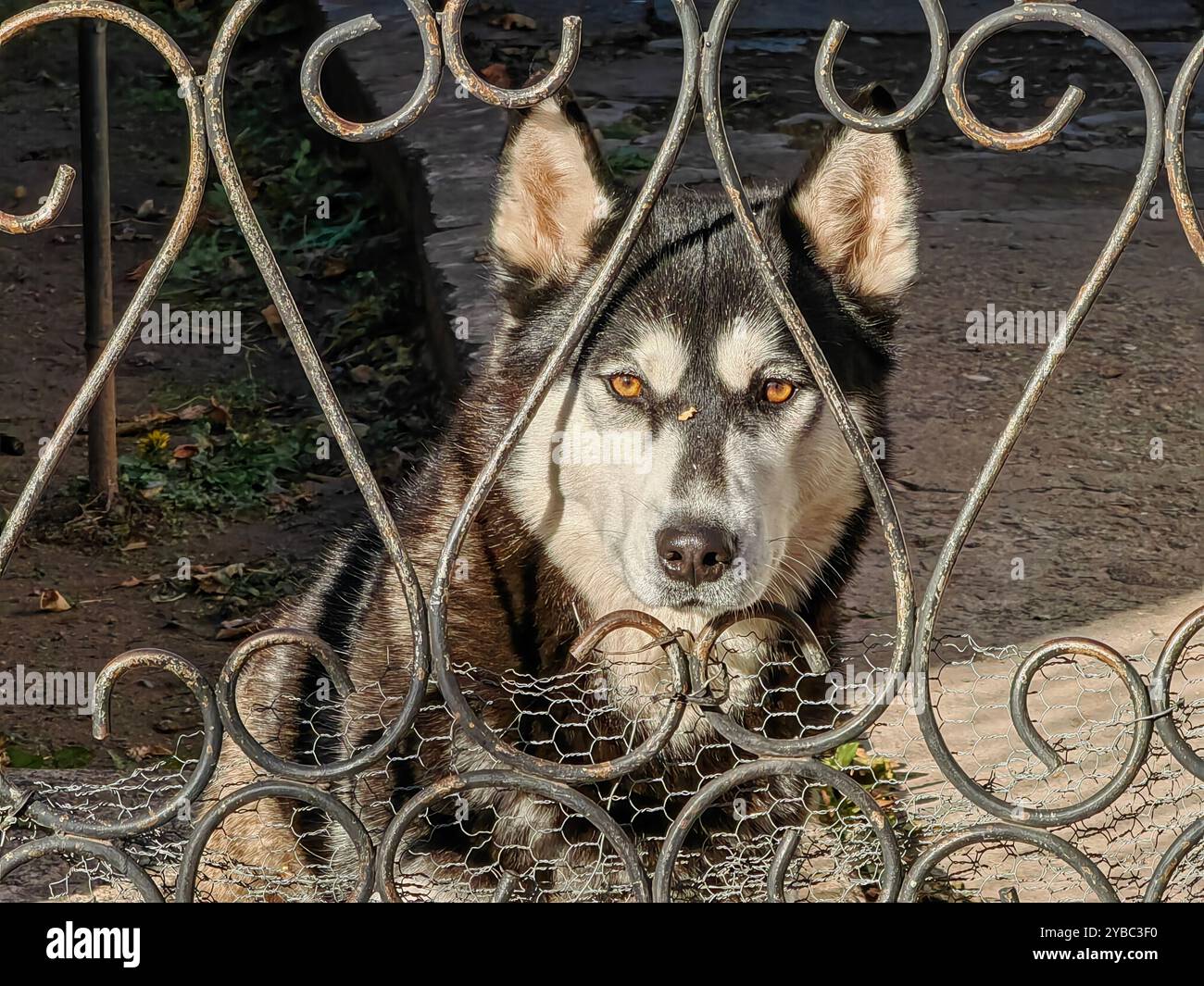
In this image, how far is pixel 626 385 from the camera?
10.1 feet

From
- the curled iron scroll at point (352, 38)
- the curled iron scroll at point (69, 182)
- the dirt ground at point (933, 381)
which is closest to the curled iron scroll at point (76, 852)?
the curled iron scroll at point (69, 182)

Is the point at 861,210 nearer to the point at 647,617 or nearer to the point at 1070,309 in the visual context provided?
the point at 1070,309

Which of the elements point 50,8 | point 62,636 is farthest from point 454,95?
point 50,8

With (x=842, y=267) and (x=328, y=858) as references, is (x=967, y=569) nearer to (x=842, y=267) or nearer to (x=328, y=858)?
(x=842, y=267)

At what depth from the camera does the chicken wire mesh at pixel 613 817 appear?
9.66 ft

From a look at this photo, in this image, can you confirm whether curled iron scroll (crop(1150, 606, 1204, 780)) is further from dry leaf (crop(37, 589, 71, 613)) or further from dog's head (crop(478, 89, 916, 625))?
dry leaf (crop(37, 589, 71, 613))

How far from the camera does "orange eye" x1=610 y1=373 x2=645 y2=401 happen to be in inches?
120

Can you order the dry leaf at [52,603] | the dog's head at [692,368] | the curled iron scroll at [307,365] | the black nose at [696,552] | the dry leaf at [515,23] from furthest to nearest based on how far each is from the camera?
the dry leaf at [515,23]
the dry leaf at [52,603]
the dog's head at [692,368]
the black nose at [696,552]
the curled iron scroll at [307,365]

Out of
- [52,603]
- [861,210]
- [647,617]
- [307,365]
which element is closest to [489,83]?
[307,365]

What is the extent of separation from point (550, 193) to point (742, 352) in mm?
556

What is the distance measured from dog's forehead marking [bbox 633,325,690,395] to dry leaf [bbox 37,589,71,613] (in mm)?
3152

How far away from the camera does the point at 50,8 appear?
2.02m

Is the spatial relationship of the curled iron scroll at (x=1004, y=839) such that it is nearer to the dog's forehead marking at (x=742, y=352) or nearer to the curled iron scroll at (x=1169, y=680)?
the curled iron scroll at (x=1169, y=680)

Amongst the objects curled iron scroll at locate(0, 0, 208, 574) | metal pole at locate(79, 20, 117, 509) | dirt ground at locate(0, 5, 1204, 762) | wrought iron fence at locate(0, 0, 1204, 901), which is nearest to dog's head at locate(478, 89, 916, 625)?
wrought iron fence at locate(0, 0, 1204, 901)
